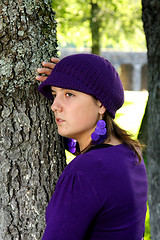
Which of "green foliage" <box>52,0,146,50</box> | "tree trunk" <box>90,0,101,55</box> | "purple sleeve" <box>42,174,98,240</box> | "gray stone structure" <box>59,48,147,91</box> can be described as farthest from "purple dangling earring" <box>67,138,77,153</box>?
"gray stone structure" <box>59,48,147,91</box>

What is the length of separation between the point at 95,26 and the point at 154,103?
14.9 metres

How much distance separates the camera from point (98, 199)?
5.43 ft

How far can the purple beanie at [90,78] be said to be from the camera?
188cm

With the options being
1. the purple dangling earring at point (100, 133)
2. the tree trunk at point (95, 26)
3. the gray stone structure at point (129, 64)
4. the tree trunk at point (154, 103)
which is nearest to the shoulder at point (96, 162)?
Answer: the purple dangling earring at point (100, 133)

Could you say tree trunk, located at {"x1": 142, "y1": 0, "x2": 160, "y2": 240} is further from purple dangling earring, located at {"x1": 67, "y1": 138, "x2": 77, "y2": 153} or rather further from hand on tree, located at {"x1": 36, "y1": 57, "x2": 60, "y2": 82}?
hand on tree, located at {"x1": 36, "y1": 57, "x2": 60, "y2": 82}

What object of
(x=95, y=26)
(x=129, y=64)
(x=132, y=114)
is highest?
(x=95, y=26)

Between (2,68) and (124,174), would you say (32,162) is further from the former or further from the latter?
(124,174)

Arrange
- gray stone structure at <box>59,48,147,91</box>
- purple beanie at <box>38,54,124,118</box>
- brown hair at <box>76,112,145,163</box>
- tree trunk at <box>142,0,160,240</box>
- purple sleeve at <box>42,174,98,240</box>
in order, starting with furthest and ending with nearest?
gray stone structure at <box>59,48,147,91</box> < tree trunk at <box>142,0,160,240</box> < brown hair at <box>76,112,145,163</box> < purple beanie at <box>38,54,124,118</box> < purple sleeve at <box>42,174,98,240</box>

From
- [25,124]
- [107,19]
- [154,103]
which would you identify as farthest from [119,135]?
[107,19]

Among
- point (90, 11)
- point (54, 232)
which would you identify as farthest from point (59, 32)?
point (54, 232)

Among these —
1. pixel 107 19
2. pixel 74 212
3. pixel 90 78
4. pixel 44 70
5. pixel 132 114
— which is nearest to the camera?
pixel 74 212

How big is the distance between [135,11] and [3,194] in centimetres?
1836

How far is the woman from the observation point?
5.41 ft

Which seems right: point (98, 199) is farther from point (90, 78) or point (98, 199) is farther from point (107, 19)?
point (107, 19)
